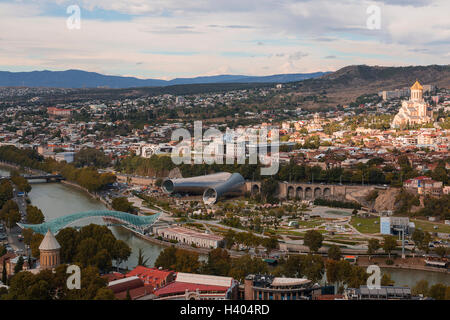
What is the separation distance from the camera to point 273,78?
11269cm

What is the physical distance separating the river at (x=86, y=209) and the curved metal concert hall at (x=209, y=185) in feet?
8.47

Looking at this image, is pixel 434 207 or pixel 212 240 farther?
pixel 434 207

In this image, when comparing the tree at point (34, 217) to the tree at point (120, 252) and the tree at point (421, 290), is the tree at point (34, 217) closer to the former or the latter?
the tree at point (120, 252)

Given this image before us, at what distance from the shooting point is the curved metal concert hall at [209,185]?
69.5 ft

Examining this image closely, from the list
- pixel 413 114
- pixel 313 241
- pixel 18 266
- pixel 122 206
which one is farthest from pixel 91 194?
pixel 413 114

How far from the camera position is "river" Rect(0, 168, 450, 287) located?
12383 mm

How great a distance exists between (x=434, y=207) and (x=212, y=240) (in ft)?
22.6

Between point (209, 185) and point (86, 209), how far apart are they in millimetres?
4251

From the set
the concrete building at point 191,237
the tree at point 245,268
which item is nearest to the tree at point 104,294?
the tree at point 245,268

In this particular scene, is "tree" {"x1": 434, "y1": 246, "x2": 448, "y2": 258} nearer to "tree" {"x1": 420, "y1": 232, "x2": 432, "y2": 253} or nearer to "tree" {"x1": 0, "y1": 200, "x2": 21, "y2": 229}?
"tree" {"x1": 420, "y1": 232, "x2": 432, "y2": 253}

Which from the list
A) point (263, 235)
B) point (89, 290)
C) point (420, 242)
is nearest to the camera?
point (89, 290)

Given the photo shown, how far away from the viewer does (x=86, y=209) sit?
67.5 feet
